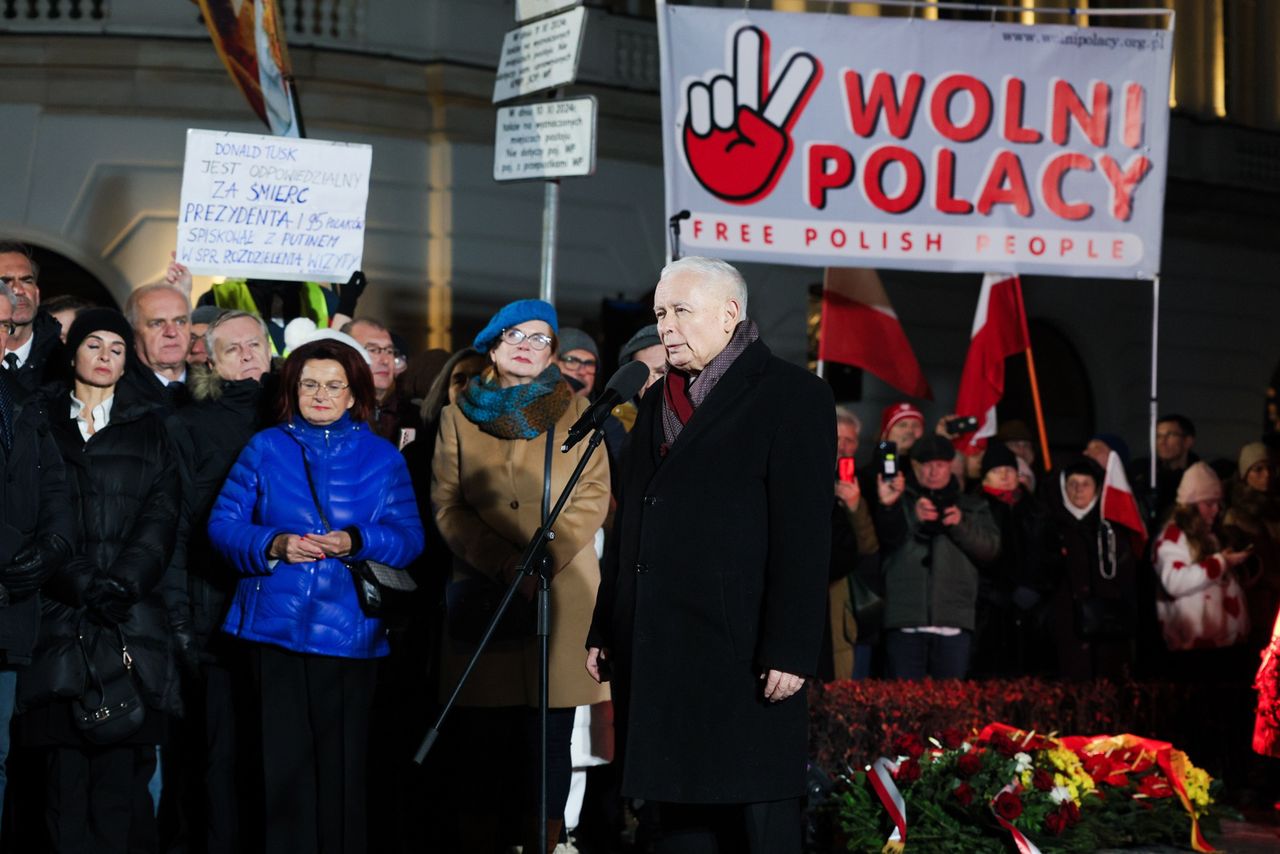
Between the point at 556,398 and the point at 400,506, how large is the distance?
29.2 inches

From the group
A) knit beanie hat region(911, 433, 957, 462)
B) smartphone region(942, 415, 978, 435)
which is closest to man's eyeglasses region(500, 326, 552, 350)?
knit beanie hat region(911, 433, 957, 462)

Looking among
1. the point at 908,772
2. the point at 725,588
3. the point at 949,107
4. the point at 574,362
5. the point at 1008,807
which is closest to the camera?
the point at 725,588

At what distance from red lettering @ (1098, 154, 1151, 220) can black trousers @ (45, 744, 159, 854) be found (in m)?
7.00

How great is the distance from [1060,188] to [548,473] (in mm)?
5316

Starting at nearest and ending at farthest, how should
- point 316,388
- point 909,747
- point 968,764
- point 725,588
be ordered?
point 725,588
point 316,388
point 968,764
point 909,747

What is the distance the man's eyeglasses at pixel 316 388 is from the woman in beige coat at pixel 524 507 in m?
0.51

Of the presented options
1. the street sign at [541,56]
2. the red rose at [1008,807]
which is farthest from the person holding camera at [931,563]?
the street sign at [541,56]

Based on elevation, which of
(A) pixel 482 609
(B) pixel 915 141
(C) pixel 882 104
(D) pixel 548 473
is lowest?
(A) pixel 482 609

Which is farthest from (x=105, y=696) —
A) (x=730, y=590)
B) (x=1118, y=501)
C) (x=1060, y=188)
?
(x=1060, y=188)

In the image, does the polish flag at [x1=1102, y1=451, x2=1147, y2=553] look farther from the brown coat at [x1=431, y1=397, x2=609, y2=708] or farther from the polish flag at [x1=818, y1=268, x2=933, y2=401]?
the brown coat at [x1=431, y1=397, x2=609, y2=708]

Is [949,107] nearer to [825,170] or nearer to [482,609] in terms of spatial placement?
[825,170]

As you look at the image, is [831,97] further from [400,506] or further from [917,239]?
[400,506]

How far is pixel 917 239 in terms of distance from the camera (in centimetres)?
1086

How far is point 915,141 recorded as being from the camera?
11.0 metres
